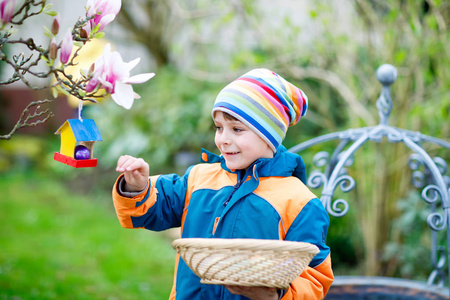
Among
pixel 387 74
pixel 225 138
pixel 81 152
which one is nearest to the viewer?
pixel 81 152

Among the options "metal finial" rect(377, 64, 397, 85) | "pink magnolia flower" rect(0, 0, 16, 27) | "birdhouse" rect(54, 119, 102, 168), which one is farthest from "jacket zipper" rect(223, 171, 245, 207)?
"metal finial" rect(377, 64, 397, 85)

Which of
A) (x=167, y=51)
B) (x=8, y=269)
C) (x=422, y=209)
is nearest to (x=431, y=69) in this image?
(x=422, y=209)

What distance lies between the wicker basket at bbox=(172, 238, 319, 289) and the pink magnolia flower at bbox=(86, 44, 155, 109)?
421 millimetres

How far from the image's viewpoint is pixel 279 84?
1.74m

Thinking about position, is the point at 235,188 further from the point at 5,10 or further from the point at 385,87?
the point at 385,87

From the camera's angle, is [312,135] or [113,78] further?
[312,135]

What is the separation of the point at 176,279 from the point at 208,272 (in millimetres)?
435

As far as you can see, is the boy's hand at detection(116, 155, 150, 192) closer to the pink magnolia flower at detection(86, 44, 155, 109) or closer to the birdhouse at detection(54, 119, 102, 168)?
the birdhouse at detection(54, 119, 102, 168)

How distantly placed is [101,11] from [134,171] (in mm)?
507

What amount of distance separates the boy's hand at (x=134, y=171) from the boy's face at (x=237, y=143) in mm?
256

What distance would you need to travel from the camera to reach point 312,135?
5.24 meters

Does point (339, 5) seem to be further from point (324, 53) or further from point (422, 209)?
point (422, 209)

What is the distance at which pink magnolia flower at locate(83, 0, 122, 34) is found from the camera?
4.50 feet

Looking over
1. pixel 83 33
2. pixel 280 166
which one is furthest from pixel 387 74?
pixel 83 33
